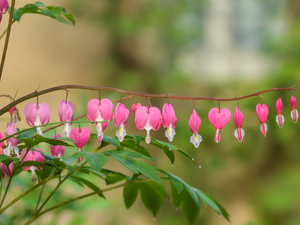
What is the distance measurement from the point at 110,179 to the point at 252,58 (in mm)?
2738

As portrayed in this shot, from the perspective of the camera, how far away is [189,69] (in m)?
3.13

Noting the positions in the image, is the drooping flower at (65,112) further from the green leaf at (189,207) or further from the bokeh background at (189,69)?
the bokeh background at (189,69)

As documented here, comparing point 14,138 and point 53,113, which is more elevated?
point 14,138

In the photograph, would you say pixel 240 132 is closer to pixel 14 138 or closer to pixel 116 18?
pixel 14 138

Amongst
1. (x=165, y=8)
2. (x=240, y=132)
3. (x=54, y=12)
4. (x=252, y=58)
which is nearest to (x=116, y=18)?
(x=165, y=8)

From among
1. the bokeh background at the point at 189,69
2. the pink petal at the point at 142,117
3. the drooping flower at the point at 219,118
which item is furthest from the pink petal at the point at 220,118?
the bokeh background at the point at 189,69

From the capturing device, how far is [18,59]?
2809 mm

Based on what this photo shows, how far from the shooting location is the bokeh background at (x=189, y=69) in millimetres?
2781

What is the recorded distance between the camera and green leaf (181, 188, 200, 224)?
708 millimetres

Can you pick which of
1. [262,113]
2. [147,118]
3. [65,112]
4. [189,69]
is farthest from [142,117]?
[189,69]

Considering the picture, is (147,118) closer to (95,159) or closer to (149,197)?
(95,159)

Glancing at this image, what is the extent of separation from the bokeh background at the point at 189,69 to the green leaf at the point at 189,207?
1993 mm

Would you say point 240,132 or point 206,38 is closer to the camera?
point 240,132

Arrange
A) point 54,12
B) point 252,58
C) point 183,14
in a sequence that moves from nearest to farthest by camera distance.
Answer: point 54,12, point 183,14, point 252,58
